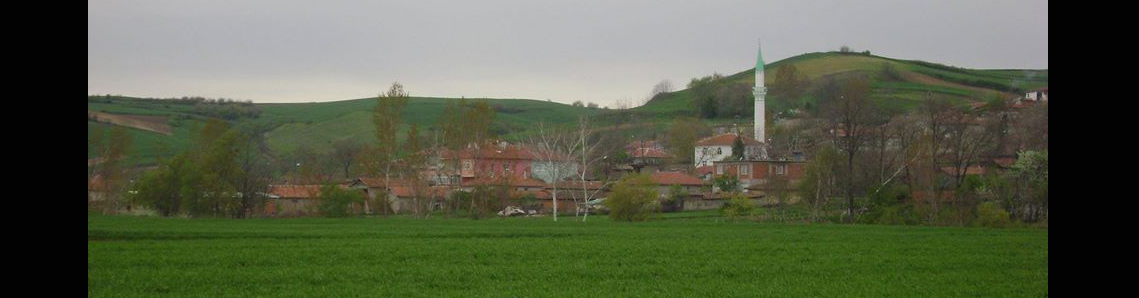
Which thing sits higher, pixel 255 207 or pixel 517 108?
pixel 517 108

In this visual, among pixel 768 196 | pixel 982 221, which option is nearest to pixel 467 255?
pixel 982 221

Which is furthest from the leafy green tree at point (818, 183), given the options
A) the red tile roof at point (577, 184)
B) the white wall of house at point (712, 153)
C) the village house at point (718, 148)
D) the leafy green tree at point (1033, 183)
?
the white wall of house at point (712, 153)

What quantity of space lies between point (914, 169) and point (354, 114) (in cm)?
8504

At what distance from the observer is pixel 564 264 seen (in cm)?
2456

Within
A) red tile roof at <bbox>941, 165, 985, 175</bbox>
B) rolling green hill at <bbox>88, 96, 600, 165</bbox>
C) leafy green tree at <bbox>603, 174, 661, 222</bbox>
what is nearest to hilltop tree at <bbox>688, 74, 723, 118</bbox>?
rolling green hill at <bbox>88, 96, 600, 165</bbox>

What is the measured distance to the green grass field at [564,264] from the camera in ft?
65.2

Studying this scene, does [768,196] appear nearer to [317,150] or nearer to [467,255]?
[467,255]

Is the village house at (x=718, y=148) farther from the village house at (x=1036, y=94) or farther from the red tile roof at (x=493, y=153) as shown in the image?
the village house at (x=1036, y=94)

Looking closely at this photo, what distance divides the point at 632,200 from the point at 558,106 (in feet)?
356

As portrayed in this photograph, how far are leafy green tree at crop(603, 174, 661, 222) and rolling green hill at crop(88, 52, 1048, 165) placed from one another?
42085mm

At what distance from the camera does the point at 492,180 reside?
60875 mm

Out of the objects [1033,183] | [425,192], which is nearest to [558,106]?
[425,192]

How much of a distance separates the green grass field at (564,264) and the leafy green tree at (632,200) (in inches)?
591
